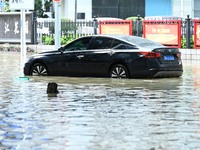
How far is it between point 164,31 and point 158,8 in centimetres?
2533

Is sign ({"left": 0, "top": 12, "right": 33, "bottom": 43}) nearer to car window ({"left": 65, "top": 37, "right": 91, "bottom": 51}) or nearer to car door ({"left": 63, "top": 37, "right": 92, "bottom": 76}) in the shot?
car window ({"left": 65, "top": 37, "right": 91, "bottom": 51})

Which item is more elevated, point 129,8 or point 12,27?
point 129,8

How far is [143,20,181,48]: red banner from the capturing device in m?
28.5

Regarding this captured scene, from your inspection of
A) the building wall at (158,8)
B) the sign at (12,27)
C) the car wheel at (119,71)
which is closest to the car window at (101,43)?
the car wheel at (119,71)

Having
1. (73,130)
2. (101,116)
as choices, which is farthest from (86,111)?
(73,130)

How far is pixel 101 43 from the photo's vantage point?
18.0m

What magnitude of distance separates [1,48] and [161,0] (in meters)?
21.6

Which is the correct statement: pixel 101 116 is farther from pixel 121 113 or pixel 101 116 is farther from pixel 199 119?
pixel 199 119

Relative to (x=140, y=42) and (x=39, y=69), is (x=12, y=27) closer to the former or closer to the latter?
(x=39, y=69)

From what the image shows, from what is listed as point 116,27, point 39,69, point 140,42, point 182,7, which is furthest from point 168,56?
point 182,7

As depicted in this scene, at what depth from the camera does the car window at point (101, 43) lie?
1789cm

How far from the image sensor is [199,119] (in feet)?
33.4

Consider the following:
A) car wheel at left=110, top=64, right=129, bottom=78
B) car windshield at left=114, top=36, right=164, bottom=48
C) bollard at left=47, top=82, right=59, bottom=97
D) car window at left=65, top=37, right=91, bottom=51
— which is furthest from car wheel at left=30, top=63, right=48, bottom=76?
bollard at left=47, top=82, right=59, bottom=97

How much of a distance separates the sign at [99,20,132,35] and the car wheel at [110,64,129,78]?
12.5 meters
